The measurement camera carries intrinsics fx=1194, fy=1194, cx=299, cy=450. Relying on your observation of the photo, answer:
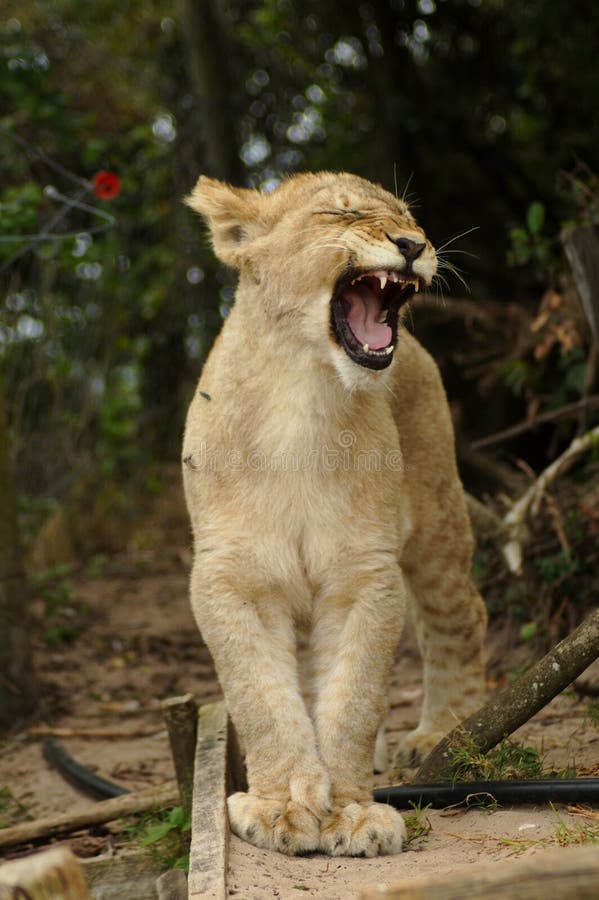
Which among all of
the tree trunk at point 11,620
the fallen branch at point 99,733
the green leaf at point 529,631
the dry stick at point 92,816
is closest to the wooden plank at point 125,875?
the dry stick at point 92,816

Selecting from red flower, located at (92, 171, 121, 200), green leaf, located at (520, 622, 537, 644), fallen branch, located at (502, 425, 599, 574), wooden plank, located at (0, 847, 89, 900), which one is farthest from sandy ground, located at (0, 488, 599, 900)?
red flower, located at (92, 171, 121, 200)

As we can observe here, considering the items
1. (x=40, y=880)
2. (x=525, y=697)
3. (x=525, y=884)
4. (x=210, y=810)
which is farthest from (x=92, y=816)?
(x=525, y=884)

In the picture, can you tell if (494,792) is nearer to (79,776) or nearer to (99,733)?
(79,776)

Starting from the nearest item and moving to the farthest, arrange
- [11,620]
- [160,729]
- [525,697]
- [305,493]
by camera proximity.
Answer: [525,697] < [305,493] < [160,729] < [11,620]

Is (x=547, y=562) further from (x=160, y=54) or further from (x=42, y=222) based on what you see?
(x=160, y=54)

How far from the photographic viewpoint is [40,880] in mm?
2057

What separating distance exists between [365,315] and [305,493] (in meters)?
0.65

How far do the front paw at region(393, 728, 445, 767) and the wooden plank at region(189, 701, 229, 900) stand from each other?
2.47 ft

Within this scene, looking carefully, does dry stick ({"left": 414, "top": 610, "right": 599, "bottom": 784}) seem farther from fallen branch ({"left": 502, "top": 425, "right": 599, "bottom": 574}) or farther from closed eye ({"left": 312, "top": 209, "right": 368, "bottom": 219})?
fallen branch ({"left": 502, "top": 425, "right": 599, "bottom": 574})

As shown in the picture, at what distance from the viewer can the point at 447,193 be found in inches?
455

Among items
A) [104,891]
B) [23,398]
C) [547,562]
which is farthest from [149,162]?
[104,891]

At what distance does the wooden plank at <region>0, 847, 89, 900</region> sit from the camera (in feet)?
6.72

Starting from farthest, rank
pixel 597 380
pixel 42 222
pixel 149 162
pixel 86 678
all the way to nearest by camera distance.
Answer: pixel 149 162 < pixel 42 222 < pixel 86 678 < pixel 597 380

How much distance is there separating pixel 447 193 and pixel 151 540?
4.40m
